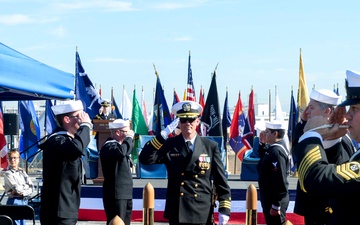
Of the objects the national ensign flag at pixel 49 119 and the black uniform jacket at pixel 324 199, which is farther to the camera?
the national ensign flag at pixel 49 119

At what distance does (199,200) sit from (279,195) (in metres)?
2.04

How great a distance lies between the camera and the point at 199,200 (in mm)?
7531

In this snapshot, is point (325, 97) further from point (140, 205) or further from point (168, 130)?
point (140, 205)

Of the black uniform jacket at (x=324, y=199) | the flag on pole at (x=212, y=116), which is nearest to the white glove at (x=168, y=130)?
the black uniform jacket at (x=324, y=199)

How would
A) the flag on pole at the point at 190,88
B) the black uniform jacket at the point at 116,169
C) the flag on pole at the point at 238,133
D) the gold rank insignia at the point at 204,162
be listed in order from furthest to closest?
the flag on pole at the point at 238,133
the flag on pole at the point at 190,88
the black uniform jacket at the point at 116,169
the gold rank insignia at the point at 204,162

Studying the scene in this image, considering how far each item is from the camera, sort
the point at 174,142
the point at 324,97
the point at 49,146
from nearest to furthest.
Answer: the point at 324,97 → the point at 49,146 → the point at 174,142

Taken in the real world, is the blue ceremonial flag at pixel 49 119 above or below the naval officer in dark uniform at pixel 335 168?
below

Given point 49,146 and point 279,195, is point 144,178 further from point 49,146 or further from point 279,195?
point 49,146

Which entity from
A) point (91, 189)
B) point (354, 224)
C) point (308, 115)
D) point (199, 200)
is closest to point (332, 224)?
point (354, 224)

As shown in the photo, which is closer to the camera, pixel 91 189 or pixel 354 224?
pixel 354 224

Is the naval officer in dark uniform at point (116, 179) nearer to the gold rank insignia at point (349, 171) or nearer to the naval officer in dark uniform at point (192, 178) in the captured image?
the naval officer in dark uniform at point (192, 178)

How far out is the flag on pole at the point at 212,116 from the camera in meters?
22.7

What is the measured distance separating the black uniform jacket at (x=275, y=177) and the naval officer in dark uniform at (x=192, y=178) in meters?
1.78

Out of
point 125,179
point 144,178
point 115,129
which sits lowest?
point 144,178
